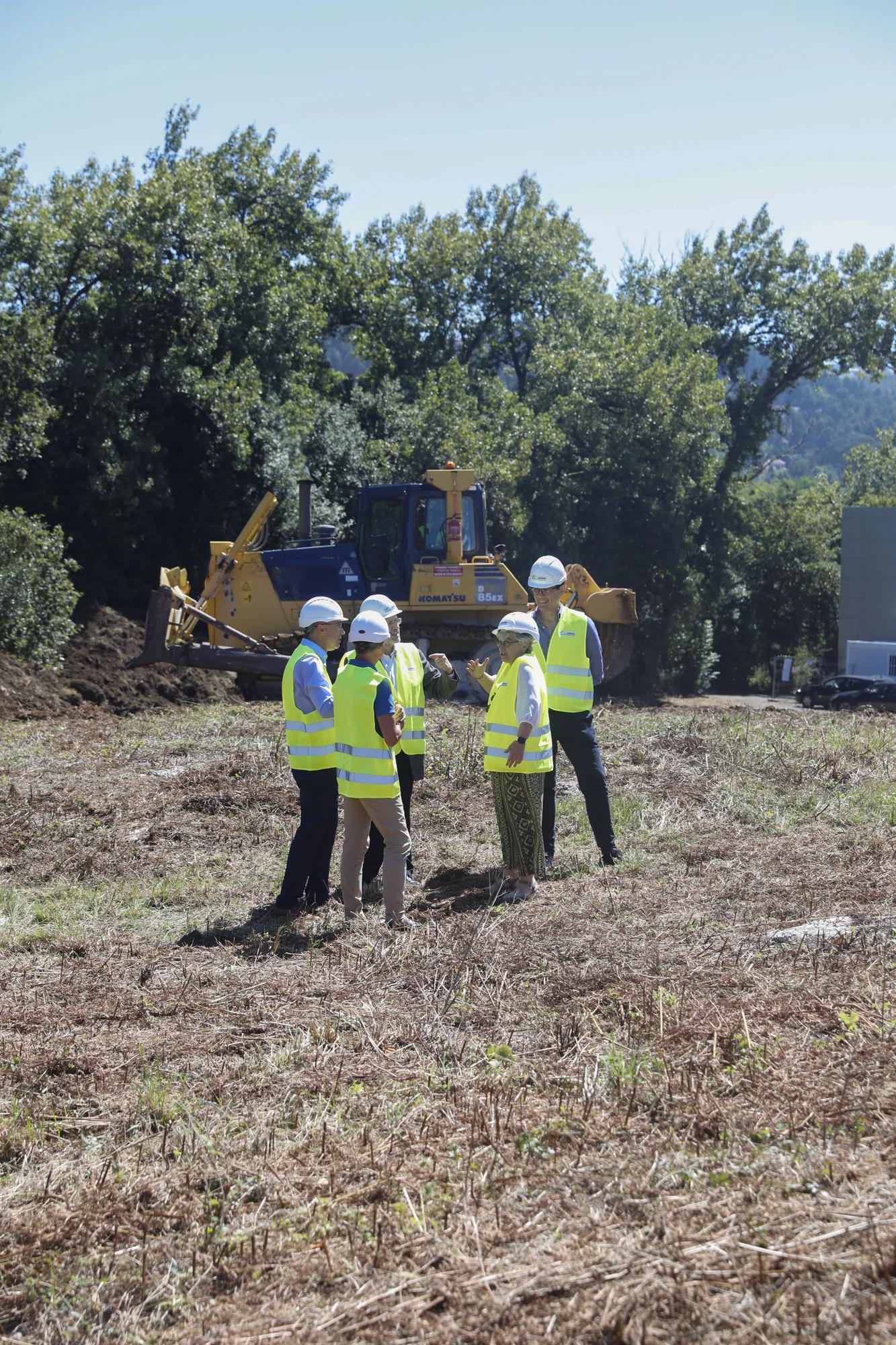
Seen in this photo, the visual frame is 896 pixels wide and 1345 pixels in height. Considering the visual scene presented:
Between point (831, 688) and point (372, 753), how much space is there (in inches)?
883

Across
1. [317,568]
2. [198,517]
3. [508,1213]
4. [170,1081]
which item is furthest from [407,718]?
[198,517]

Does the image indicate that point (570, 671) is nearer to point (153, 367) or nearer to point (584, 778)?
point (584, 778)

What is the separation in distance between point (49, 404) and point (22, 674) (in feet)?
23.9

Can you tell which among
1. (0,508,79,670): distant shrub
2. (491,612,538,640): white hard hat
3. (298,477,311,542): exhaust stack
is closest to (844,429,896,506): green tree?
(298,477,311,542): exhaust stack

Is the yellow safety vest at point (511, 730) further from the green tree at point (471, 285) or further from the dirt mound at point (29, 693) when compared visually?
the green tree at point (471, 285)

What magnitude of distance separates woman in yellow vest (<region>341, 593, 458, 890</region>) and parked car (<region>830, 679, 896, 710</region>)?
19379 mm

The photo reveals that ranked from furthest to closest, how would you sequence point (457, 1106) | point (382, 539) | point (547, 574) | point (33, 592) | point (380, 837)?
point (33, 592) < point (382, 539) < point (547, 574) < point (380, 837) < point (457, 1106)

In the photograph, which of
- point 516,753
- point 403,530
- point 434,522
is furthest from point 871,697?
point 516,753

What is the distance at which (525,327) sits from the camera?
35188mm

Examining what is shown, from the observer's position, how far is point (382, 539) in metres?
18.1

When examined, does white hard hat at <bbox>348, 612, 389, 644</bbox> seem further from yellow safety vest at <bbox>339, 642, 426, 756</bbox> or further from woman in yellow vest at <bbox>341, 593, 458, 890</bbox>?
yellow safety vest at <bbox>339, 642, 426, 756</bbox>

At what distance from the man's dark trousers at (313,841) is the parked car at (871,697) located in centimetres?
2014

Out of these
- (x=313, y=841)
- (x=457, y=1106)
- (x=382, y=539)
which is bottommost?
(x=457, y=1106)

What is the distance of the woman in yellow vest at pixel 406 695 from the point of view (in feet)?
24.7
